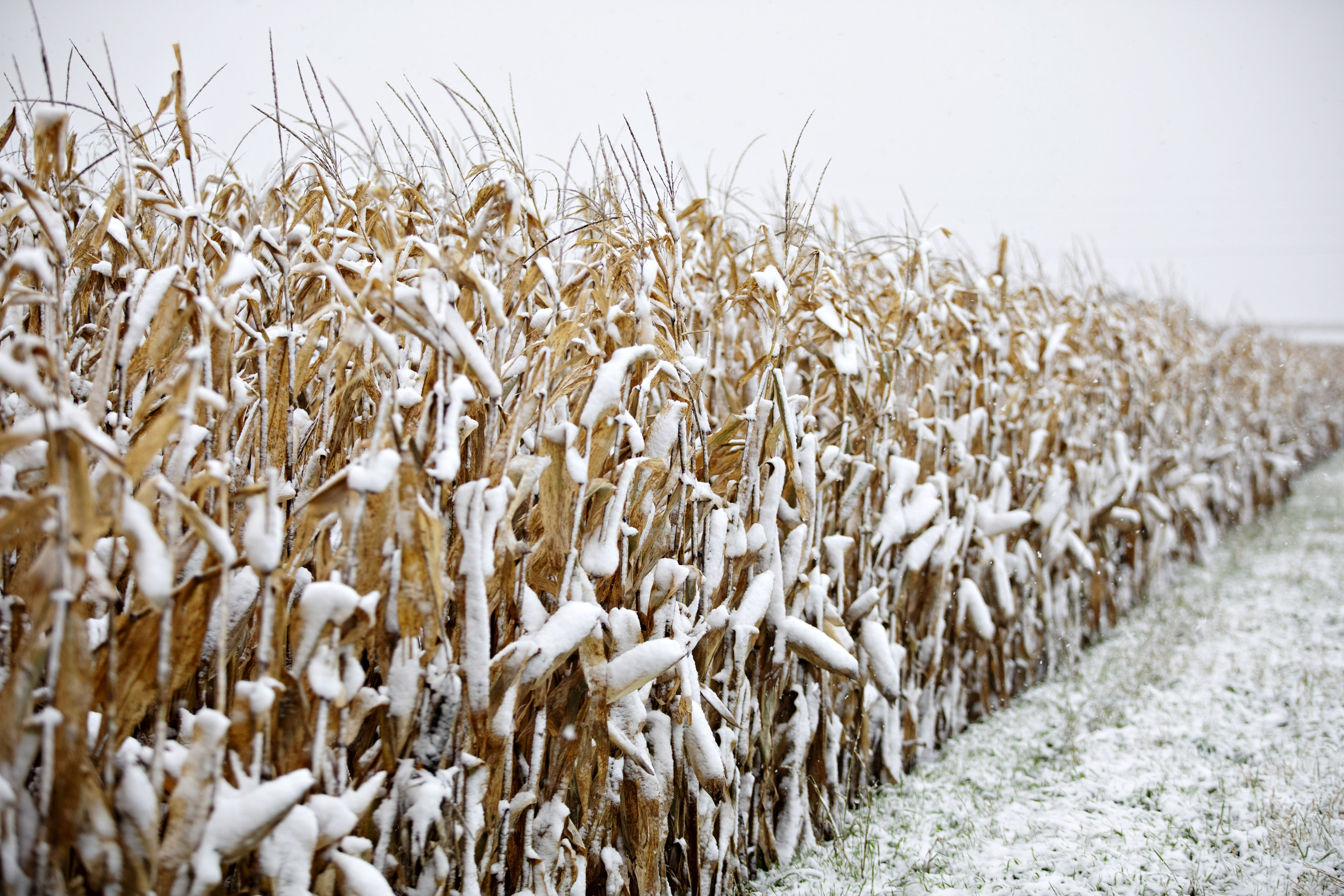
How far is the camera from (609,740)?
1.26m

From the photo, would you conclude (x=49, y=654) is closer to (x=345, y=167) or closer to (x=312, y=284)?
(x=312, y=284)

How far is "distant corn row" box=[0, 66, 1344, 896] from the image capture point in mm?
894

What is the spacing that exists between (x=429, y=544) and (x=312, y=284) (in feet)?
2.52

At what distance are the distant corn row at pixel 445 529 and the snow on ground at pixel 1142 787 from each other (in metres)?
0.16

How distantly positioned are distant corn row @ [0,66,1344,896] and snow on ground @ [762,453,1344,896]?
0.54 feet

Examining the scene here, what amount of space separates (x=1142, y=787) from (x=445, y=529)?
1.91 meters

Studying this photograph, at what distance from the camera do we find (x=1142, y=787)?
2.13m

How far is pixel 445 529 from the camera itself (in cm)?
122

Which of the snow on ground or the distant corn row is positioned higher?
the distant corn row

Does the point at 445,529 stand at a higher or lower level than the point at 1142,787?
higher

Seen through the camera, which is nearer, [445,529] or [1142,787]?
[445,529]

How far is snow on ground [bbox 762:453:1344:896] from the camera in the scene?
1.75 m

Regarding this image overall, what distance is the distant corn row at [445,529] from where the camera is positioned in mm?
894

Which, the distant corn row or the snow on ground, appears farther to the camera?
the snow on ground
